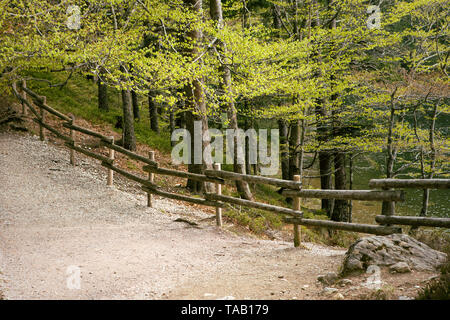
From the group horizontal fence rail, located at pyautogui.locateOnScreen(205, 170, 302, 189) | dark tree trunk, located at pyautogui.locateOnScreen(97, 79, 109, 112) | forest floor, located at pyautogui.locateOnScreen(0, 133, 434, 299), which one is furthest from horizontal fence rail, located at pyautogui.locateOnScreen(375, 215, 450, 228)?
dark tree trunk, located at pyautogui.locateOnScreen(97, 79, 109, 112)

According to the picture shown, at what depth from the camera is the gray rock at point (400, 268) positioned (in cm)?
574

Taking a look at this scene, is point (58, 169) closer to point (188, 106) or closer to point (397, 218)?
point (188, 106)

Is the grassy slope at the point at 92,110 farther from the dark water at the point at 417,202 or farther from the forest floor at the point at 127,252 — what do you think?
the dark water at the point at 417,202

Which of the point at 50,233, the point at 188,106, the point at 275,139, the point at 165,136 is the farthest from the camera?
the point at 165,136

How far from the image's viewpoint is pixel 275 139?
70.3 ft

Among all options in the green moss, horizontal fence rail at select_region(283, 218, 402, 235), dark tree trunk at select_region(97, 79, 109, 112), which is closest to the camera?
horizontal fence rail at select_region(283, 218, 402, 235)

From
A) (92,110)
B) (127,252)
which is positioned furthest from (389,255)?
(92,110)

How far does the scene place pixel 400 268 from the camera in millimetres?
5738

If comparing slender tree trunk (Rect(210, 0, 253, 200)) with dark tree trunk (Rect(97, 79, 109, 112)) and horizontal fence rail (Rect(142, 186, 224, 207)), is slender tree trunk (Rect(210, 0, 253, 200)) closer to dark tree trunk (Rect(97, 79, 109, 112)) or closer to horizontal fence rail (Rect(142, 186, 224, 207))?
horizontal fence rail (Rect(142, 186, 224, 207))

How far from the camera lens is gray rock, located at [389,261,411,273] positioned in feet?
18.8

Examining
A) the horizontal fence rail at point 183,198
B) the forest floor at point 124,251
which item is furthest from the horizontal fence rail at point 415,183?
the horizontal fence rail at point 183,198

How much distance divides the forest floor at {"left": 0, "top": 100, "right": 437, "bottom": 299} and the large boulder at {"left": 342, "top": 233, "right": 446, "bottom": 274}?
0.88ft

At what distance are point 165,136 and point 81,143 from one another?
8128mm
